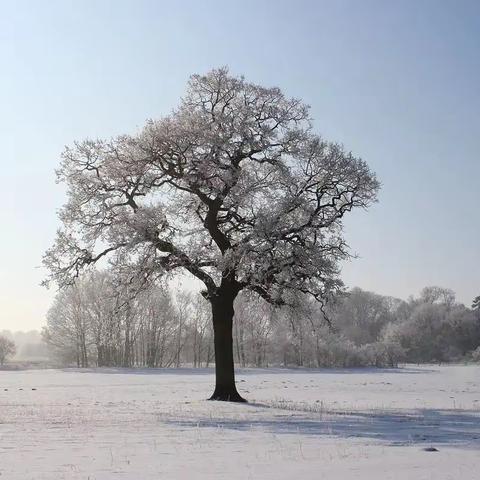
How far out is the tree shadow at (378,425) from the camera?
13905 mm

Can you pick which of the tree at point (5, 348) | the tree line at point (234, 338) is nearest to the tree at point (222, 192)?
the tree line at point (234, 338)

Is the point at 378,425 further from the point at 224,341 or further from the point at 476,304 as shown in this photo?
the point at 476,304

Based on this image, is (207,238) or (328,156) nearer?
(328,156)

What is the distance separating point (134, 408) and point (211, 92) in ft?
43.1

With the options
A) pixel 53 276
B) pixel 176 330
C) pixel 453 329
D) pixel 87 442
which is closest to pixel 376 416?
pixel 87 442

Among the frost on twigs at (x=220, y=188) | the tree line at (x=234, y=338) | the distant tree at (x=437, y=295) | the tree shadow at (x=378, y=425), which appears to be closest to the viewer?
the tree shadow at (x=378, y=425)

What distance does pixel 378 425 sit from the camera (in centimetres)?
1691

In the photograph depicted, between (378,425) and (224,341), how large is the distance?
36.0ft

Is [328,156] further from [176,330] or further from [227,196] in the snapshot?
[176,330]

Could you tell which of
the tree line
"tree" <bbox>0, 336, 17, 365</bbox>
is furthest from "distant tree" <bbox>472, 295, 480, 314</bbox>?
"tree" <bbox>0, 336, 17, 365</bbox>

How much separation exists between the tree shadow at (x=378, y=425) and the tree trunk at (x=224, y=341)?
5.55m

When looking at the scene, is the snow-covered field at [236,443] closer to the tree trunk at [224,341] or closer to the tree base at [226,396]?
the tree base at [226,396]

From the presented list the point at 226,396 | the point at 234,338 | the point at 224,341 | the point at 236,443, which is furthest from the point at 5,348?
the point at 236,443

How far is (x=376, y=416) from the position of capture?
20.1 meters
